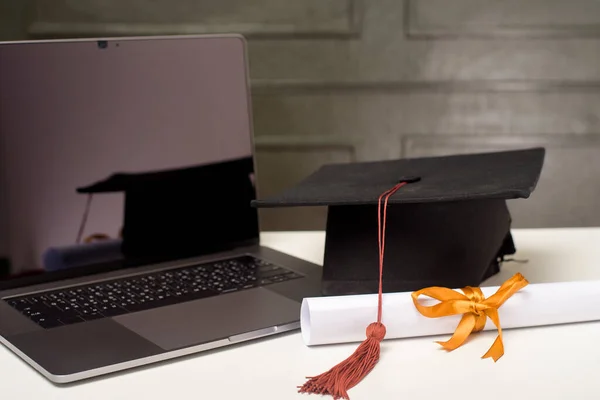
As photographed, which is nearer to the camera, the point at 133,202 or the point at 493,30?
the point at 133,202

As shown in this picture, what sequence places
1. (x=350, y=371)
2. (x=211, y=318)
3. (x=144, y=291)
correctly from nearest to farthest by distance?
(x=350, y=371)
(x=211, y=318)
(x=144, y=291)

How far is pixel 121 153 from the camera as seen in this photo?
3.57 ft

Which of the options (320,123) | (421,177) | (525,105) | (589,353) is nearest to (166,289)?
(421,177)

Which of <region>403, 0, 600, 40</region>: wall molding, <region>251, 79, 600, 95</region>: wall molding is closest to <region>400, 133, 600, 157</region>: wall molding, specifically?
<region>251, 79, 600, 95</region>: wall molding

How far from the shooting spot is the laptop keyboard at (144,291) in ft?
2.86

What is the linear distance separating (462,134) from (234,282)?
1673mm

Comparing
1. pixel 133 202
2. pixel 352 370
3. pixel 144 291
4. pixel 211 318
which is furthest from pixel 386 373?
pixel 133 202

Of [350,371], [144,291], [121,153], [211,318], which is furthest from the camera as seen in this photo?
[121,153]

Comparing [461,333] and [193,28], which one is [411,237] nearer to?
[461,333]

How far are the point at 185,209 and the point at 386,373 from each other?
52 cm

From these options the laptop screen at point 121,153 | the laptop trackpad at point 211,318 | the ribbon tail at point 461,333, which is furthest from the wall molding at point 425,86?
the ribbon tail at point 461,333

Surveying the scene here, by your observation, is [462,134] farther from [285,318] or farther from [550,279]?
[285,318]

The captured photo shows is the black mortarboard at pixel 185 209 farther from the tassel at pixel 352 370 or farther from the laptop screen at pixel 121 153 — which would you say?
the tassel at pixel 352 370

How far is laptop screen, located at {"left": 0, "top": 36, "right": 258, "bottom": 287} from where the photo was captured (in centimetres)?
100
